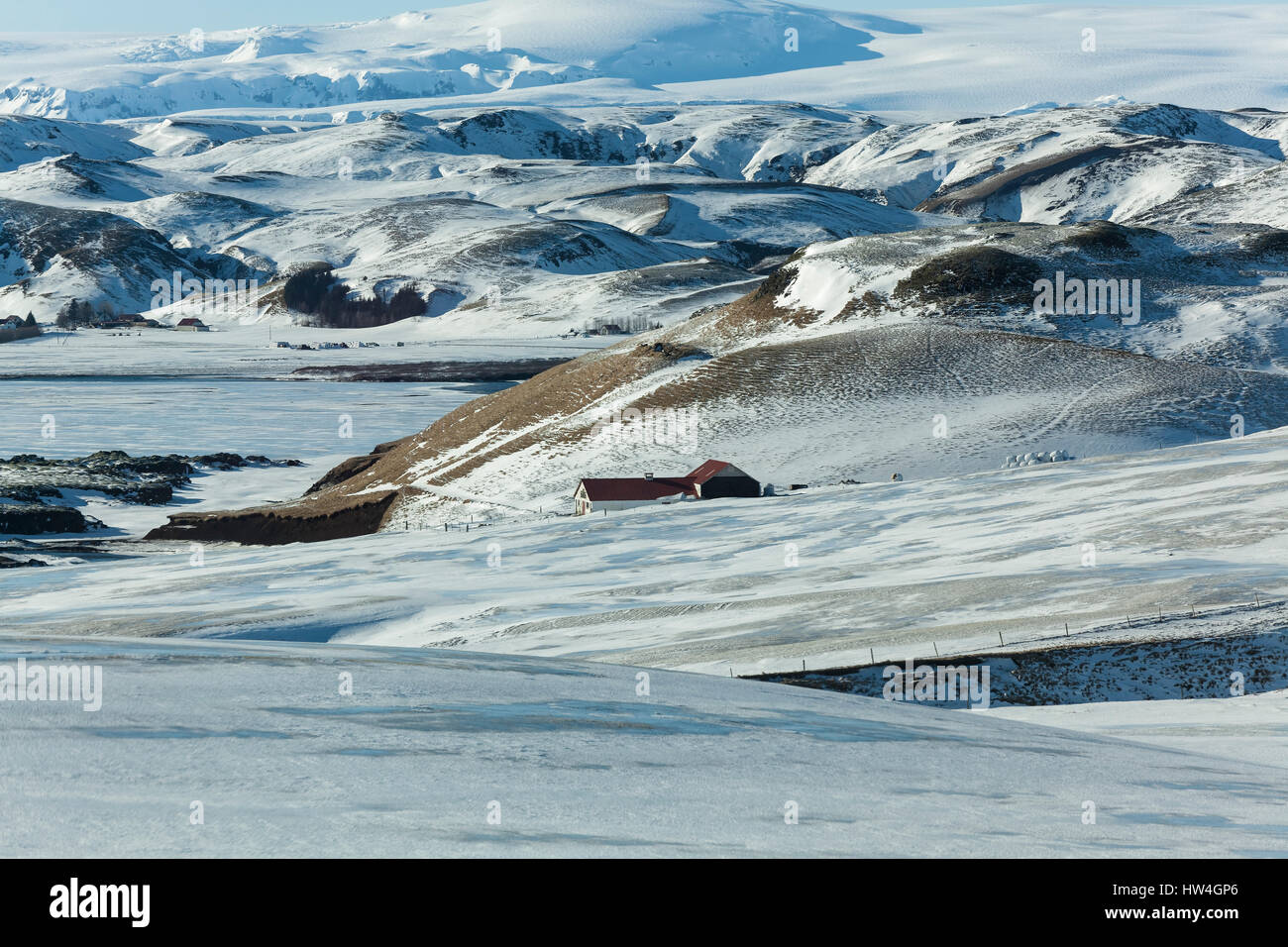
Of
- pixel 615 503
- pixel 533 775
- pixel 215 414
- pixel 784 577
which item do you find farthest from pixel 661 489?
pixel 215 414

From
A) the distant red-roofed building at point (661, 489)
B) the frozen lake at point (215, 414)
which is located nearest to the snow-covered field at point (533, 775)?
the distant red-roofed building at point (661, 489)

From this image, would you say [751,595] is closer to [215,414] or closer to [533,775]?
[533,775]

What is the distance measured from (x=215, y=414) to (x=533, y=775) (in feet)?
395

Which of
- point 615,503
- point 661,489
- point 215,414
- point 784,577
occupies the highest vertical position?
point 784,577

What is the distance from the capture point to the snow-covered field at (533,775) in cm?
941

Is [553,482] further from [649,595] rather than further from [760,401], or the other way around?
[649,595]

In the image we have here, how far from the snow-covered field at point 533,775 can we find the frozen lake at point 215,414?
8845 centimetres

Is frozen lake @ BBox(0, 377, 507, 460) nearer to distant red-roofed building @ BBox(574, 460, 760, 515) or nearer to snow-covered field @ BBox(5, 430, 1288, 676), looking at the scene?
distant red-roofed building @ BBox(574, 460, 760, 515)

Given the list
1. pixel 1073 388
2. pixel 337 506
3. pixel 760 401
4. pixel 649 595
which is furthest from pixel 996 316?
pixel 649 595

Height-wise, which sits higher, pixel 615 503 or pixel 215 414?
pixel 615 503

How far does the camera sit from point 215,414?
125m

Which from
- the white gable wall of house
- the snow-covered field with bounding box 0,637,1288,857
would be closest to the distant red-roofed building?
the white gable wall of house

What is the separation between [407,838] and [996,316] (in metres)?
91.2

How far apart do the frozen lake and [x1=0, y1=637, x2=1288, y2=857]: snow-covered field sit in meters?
88.5
